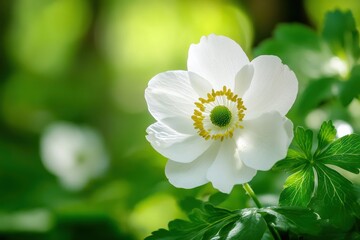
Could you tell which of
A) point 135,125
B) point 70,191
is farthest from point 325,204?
point 135,125

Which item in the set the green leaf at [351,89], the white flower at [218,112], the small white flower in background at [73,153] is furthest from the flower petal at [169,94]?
the small white flower in background at [73,153]

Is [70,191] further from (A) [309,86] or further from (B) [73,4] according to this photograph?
(B) [73,4]

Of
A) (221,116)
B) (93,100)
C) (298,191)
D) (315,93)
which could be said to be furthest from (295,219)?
(93,100)

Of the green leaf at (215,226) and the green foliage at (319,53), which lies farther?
the green foliage at (319,53)

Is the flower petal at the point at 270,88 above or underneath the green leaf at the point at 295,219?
above

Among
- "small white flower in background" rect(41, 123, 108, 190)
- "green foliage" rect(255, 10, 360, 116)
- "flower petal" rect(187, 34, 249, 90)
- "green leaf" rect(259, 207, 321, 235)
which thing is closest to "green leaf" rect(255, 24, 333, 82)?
"green foliage" rect(255, 10, 360, 116)

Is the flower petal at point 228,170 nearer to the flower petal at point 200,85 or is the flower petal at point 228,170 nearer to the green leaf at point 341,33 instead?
the flower petal at point 200,85
